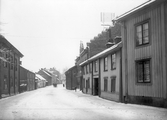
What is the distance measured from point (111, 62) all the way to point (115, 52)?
5.81 feet

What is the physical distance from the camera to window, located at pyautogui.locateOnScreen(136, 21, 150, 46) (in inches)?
632

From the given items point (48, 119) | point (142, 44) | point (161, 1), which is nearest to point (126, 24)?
point (142, 44)

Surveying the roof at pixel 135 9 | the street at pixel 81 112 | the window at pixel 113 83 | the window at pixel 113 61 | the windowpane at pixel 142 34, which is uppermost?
the roof at pixel 135 9

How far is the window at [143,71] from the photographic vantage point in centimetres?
1584

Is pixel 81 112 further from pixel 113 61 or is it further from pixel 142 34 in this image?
pixel 113 61

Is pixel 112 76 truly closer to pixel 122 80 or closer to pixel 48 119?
pixel 122 80

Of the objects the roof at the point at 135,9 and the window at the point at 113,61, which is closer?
the roof at the point at 135,9

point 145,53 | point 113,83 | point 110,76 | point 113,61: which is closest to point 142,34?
point 145,53

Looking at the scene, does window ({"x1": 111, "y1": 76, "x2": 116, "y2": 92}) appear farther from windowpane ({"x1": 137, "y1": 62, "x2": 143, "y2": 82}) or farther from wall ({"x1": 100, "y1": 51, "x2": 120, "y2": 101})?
windowpane ({"x1": 137, "y1": 62, "x2": 143, "y2": 82})

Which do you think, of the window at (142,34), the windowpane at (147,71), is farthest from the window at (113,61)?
the windowpane at (147,71)

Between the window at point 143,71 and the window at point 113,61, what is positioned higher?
the window at point 113,61

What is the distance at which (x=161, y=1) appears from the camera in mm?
14414

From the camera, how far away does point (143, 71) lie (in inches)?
641

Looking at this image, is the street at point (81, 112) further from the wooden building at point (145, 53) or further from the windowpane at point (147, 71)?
the windowpane at point (147, 71)
